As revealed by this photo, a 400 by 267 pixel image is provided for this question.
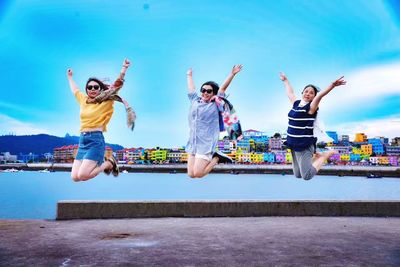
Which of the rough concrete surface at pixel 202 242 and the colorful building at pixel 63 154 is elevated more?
the colorful building at pixel 63 154

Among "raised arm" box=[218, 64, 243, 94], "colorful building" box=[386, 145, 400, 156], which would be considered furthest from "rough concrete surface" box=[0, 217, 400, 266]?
"colorful building" box=[386, 145, 400, 156]

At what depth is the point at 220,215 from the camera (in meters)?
14.0

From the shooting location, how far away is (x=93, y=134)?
766 cm

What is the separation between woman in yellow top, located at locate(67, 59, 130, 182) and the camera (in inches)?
295

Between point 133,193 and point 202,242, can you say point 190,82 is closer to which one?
point 202,242

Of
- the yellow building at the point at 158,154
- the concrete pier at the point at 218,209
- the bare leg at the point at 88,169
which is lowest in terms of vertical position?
the concrete pier at the point at 218,209

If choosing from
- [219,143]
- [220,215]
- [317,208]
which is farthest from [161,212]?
[219,143]

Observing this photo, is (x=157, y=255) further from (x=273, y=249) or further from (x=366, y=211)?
(x=366, y=211)

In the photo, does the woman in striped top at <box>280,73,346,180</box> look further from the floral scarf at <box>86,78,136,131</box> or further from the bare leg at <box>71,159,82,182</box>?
the bare leg at <box>71,159,82,182</box>

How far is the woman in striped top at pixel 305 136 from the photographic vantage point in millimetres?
7328

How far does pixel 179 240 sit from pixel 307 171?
3.86m

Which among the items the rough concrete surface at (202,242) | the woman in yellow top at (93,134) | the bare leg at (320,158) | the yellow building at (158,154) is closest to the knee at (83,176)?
the woman in yellow top at (93,134)

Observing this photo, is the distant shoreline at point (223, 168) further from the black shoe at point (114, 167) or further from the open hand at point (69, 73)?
→ the open hand at point (69, 73)

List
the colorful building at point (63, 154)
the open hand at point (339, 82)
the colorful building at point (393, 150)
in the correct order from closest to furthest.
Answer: the open hand at point (339, 82)
the colorful building at point (63, 154)
the colorful building at point (393, 150)
